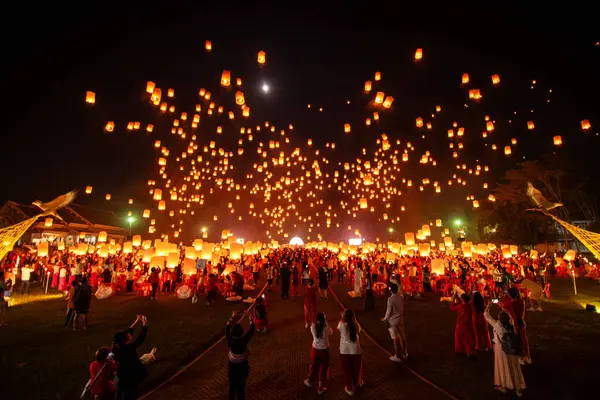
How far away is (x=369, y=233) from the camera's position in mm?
67875

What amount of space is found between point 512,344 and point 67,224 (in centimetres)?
3343

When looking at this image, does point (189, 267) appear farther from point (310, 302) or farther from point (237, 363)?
point (237, 363)

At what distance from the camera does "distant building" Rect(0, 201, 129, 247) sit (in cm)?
2584

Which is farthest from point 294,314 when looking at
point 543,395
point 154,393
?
point 543,395

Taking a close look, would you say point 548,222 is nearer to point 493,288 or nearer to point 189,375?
point 493,288

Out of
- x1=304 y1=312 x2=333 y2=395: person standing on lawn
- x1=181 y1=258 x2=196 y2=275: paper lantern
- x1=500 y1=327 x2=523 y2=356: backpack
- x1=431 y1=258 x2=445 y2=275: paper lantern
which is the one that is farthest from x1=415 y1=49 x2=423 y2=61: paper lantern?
x1=181 y1=258 x2=196 y2=275: paper lantern

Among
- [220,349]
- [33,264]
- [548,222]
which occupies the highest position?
[548,222]

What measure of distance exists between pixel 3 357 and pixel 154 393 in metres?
3.88

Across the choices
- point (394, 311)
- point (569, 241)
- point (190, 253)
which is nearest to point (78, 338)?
point (190, 253)

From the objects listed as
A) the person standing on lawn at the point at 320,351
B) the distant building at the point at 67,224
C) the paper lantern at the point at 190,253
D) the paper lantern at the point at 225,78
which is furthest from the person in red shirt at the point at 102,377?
the distant building at the point at 67,224

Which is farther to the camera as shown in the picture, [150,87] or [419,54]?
[150,87]

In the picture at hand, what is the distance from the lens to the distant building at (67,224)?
84.8ft

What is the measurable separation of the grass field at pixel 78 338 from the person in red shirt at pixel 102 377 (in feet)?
2.84

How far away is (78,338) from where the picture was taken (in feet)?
25.1
